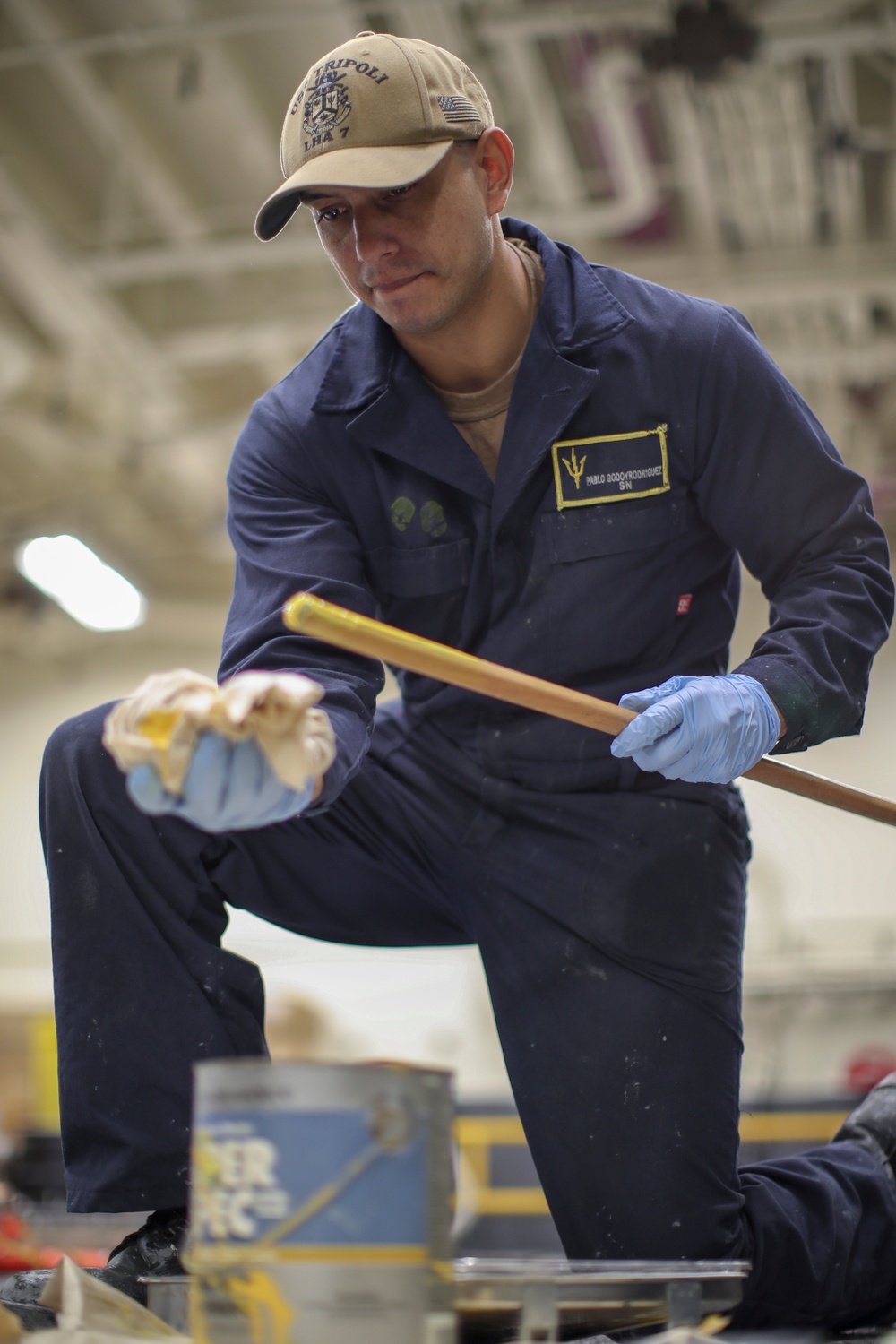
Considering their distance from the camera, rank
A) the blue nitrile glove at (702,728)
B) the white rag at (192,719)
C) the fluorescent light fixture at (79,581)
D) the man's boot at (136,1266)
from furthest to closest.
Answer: the fluorescent light fixture at (79,581), the blue nitrile glove at (702,728), the man's boot at (136,1266), the white rag at (192,719)

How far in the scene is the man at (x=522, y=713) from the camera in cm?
168

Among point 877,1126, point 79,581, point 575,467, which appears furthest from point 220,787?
point 79,581

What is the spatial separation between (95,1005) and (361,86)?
121 cm

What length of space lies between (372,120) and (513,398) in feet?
1.35

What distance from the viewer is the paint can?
1.00 m

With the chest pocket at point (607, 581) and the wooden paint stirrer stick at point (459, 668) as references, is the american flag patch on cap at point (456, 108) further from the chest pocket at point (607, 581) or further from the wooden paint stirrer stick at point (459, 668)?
the wooden paint stirrer stick at point (459, 668)

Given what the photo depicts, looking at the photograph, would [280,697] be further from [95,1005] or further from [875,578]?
[875,578]

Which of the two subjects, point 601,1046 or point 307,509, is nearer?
point 601,1046

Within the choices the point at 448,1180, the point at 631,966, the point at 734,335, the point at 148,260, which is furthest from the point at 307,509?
the point at 148,260

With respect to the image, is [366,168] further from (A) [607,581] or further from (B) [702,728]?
(B) [702,728]

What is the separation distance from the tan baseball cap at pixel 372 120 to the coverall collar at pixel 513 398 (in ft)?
0.83

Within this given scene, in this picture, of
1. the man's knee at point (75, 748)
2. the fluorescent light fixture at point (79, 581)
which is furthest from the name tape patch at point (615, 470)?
the fluorescent light fixture at point (79, 581)

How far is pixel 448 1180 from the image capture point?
3.57 feet

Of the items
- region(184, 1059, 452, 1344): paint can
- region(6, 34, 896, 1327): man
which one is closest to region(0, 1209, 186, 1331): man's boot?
region(6, 34, 896, 1327): man
